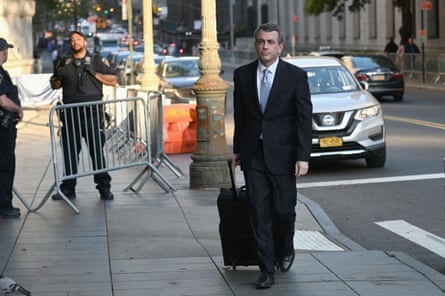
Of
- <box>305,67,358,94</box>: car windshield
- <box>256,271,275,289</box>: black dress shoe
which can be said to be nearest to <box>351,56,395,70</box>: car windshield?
<box>305,67,358,94</box>: car windshield

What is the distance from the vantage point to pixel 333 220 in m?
12.3

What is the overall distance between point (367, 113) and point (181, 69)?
16.6m

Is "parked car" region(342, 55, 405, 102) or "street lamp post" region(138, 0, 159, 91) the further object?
"parked car" region(342, 55, 405, 102)

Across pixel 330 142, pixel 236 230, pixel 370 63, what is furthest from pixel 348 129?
pixel 370 63

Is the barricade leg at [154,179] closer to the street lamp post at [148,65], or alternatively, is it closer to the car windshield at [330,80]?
the car windshield at [330,80]

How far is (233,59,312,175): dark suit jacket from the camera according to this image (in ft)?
26.9

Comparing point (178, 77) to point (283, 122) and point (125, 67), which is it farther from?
point (283, 122)

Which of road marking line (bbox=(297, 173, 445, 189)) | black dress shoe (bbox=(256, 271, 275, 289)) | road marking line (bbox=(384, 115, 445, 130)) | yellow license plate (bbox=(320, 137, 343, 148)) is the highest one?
yellow license plate (bbox=(320, 137, 343, 148))

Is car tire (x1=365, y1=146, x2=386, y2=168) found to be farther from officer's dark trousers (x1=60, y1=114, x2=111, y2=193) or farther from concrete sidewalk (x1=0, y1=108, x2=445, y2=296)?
officer's dark trousers (x1=60, y1=114, x2=111, y2=193)

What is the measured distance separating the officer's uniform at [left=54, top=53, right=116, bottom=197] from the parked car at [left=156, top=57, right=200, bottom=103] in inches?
649

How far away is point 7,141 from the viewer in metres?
11.8

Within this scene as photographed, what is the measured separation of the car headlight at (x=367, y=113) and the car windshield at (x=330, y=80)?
3.02 ft

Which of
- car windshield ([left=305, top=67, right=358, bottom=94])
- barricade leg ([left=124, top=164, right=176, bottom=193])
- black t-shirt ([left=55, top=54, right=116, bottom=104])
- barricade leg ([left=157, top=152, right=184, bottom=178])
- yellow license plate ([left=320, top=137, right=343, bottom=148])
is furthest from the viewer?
car windshield ([left=305, top=67, right=358, bottom=94])

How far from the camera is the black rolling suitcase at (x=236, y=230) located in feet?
28.1
